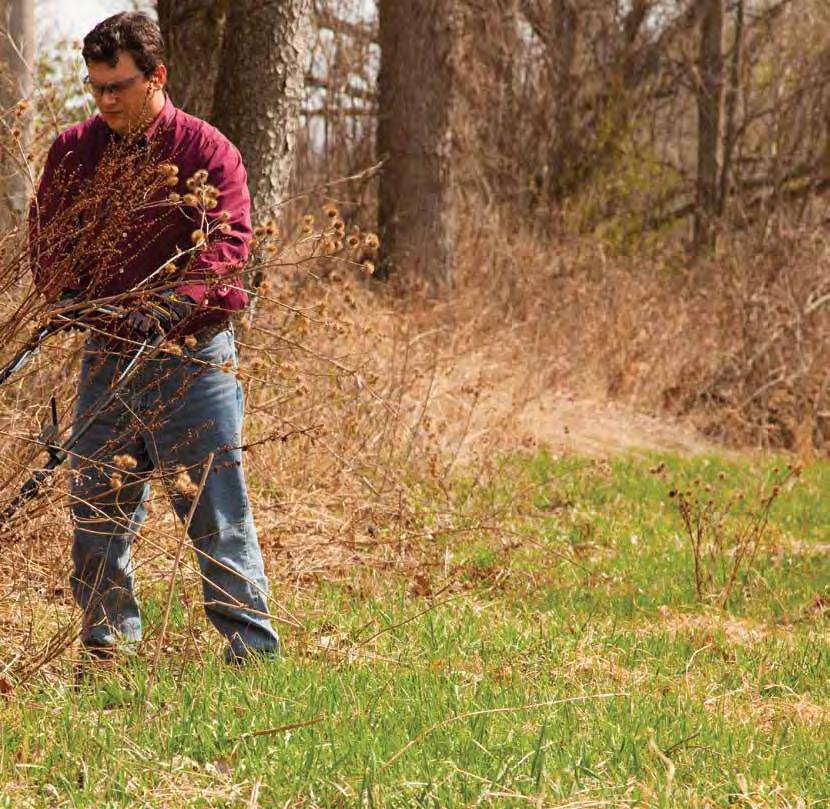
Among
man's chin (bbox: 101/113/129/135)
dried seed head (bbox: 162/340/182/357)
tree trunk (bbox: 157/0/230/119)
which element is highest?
tree trunk (bbox: 157/0/230/119)

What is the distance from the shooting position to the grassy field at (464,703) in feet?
10.9

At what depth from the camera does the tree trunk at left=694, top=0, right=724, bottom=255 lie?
19.0 metres

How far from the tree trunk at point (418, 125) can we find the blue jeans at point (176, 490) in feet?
29.3

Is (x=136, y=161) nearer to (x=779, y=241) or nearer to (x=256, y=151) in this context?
(x=256, y=151)

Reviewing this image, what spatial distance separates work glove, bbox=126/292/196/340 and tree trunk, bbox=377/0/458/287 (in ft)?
29.9

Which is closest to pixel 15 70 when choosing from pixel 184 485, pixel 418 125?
pixel 184 485

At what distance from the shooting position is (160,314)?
156 inches

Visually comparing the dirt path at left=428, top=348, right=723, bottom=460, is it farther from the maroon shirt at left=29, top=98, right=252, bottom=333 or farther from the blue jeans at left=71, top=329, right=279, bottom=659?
the maroon shirt at left=29, top=98, right=252, bottom=333

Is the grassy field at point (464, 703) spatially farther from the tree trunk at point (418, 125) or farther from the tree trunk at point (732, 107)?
the tree trunk at point (732, 107)

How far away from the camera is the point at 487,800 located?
10.6ft

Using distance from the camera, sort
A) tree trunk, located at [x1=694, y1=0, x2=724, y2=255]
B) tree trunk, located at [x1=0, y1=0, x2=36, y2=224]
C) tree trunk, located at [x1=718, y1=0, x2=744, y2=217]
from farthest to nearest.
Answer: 1. tree trunk, located at [x1=718, y1=0, x2=744, y2=217]
2. tree trunk, located at [x1=694, y1=0, x2=724, y2=255]
3. tree trunk, located at [x1=0, y1=0, x2=36, y2=224]

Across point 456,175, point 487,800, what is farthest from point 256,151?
point 456,175

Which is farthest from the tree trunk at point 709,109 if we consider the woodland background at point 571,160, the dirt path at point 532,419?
the dirt path at point 532,419

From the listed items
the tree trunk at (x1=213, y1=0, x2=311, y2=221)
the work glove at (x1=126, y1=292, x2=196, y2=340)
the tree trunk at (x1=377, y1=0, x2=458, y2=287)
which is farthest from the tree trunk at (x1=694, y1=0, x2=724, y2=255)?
the work glove at (x1=126, y1=292, x2=196, y2=340)
